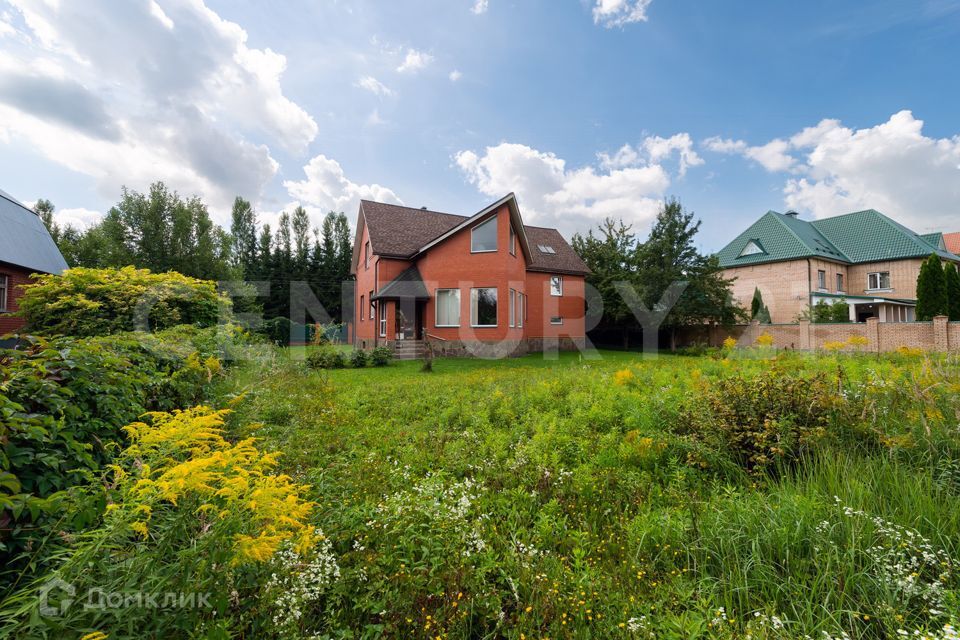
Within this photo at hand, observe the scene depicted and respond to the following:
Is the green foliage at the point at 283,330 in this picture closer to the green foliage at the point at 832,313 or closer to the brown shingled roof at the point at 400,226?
the brown shingled roof at the point at 400,226

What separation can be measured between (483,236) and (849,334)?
681 inches

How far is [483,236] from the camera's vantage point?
15852mm

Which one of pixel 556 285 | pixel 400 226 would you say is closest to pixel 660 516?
pixel 556 285

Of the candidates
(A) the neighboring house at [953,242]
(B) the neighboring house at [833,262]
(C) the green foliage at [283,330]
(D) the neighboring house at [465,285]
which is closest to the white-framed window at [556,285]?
(D) the neighboring house at [465,285]

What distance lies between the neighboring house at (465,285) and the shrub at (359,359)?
237 centimetres

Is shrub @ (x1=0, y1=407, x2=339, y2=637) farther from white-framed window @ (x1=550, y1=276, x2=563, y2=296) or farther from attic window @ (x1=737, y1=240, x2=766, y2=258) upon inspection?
attic window @ (x1=737, y1=240, x2=766, y2=258)

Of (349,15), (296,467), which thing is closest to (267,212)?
(349,15)

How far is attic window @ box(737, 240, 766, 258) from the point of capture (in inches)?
1107

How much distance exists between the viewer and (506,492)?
3.09 meters

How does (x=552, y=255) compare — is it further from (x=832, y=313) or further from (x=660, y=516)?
(x=660, y=516)

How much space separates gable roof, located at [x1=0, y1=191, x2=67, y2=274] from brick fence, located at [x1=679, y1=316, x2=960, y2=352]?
91.3 ft

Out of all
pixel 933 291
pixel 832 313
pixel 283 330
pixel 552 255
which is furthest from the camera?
pixel 283 330

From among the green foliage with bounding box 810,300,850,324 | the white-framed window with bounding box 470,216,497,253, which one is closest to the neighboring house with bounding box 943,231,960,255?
the green foliage with bounding box 810,300,850,324

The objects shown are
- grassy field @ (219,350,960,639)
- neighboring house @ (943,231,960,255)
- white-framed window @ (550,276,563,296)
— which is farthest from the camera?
neighboring house @ (943,231,960,255)
